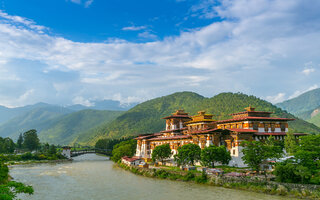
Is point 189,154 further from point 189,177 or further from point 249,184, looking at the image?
point 249,184

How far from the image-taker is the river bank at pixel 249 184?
3834cm

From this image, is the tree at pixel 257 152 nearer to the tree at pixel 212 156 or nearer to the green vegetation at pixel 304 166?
the green vegetation at pixel 304 166

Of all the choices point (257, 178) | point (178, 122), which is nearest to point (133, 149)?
point (178, 122)

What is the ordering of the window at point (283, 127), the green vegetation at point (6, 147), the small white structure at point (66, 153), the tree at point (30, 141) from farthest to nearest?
the tree at point (30, 141) → the small white structure at point (66, 153) → the green vegetation at point (6, 147) → the window at point (283, 127)

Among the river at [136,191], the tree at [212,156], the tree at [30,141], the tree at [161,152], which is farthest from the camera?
the tree at [30,141]

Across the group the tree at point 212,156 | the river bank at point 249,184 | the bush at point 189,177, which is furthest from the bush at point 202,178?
the tree at point 212,156

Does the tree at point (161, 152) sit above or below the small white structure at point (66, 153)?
above

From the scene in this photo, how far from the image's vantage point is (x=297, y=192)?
39.0 meters

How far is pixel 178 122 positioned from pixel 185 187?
53.2 meters

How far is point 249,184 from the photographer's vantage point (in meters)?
44.7

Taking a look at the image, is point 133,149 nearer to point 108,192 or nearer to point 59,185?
point 59,185

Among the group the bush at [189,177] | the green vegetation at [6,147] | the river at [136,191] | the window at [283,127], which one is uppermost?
the window at [283,127]

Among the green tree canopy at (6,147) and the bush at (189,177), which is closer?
the bush at (189,177)

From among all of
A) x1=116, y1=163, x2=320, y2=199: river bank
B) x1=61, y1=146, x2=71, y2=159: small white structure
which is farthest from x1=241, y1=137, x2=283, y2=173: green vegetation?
x1=61, y1=146, x2=71, y2=159: small white structure
